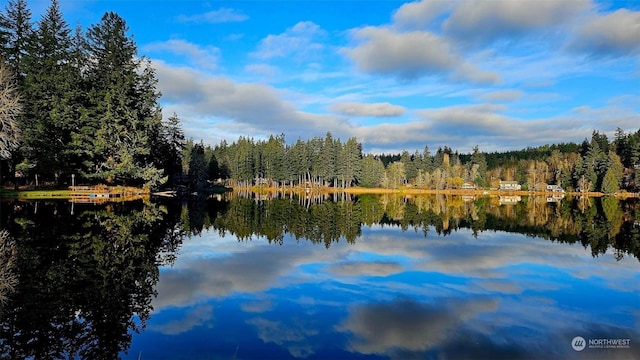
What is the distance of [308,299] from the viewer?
32.6 ft

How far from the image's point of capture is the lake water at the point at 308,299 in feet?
23.2

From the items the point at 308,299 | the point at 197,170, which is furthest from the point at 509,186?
the point at 308,299

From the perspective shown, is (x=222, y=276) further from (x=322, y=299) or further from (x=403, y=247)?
(x=403, y=247)

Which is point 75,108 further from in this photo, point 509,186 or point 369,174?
point 509,186

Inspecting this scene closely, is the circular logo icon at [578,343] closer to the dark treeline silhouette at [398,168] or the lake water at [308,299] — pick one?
the lake water at [308,299]

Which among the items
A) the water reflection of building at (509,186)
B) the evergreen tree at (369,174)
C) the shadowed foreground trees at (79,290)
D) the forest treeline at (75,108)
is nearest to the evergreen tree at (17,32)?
the forest treeline at (75,108)

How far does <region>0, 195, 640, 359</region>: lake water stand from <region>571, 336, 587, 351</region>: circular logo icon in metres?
0.02

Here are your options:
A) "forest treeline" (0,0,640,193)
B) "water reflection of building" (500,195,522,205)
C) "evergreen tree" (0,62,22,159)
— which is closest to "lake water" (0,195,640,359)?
"evergreen tree" (0,62,22,159)

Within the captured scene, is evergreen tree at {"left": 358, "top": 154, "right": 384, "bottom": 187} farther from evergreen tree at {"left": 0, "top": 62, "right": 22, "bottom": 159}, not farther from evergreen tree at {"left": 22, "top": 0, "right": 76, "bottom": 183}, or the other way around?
evergreen tree at {"left": 0, "top": 62, "right": 22, "bottom": 159}

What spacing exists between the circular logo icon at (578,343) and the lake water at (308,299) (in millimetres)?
19

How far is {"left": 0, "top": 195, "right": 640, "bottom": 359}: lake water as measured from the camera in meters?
7.07

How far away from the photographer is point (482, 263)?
50.7 feet

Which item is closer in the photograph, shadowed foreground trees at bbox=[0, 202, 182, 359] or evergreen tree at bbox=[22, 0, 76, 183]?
shadowed foreground trees at bbox=[0, 202, 182, 359]

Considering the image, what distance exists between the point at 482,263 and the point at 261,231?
498 inches
